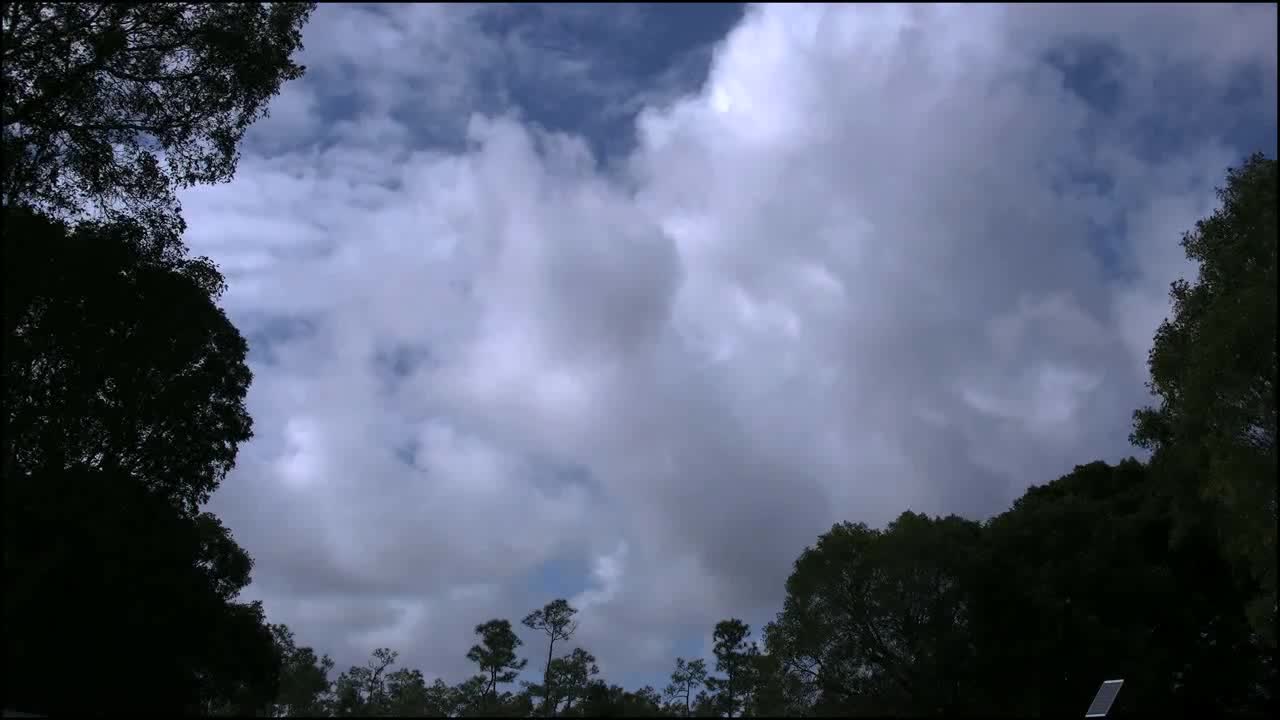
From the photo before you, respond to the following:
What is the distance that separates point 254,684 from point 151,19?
14025 millimetres

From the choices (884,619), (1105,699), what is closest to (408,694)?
(884,619)

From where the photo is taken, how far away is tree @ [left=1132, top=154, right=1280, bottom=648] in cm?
1689

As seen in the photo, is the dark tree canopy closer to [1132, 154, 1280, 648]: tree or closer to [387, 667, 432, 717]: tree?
[1132, 154, 1280, 648]: tree

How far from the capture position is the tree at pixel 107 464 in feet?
56.3

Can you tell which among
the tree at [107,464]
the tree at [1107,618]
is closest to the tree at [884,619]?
the tree at [1107,618]

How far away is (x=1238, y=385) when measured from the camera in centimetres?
1778

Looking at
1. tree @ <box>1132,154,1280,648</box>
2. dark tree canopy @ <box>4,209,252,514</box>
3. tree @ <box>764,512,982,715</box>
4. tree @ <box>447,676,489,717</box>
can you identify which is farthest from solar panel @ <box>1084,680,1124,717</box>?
tree @ <box>447,676,489,717</box>

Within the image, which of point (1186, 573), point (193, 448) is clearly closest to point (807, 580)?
point (1186, 573)

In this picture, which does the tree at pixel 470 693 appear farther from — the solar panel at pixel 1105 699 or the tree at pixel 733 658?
the solar panel at pixel 1105 699

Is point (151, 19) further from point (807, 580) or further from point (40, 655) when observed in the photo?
point (807, 580)

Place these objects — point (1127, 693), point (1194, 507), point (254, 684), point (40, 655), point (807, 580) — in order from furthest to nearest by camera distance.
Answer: point (807, 580), point (1127, 693), point (254, 684), point (1194, 507), point (40, 655)

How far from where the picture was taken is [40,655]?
17.2 metres

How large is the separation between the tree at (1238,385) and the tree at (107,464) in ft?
62.1

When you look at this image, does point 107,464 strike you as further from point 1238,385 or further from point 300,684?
point 300,684
